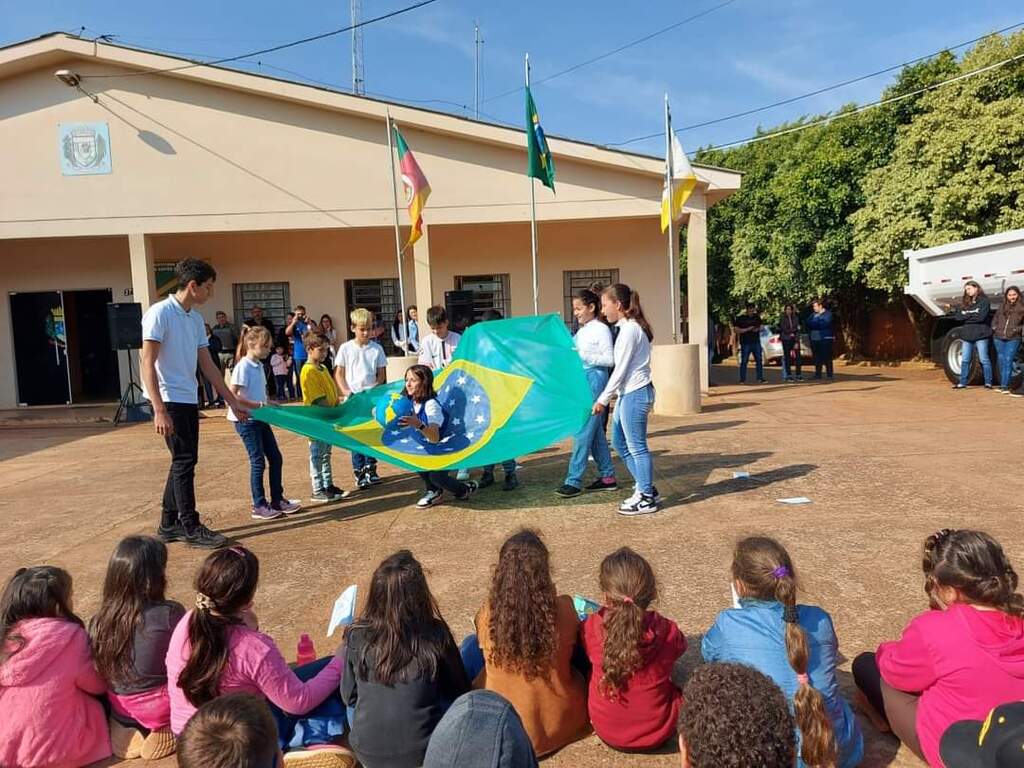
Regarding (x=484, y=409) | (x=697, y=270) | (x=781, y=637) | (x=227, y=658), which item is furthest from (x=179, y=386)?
(x=697, y=270)

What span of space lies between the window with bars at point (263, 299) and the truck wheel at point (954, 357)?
508 inches

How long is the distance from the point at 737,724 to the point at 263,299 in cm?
1501

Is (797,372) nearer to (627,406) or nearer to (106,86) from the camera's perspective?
(627,406)

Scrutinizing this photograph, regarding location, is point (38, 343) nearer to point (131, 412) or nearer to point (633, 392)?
point (131, 412)

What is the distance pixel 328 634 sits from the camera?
3613 millimetres

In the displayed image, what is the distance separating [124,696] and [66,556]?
3.00 m

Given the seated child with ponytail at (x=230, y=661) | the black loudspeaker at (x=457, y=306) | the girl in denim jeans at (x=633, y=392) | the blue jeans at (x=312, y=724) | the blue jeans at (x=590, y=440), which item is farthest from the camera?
the black loudspeaker at (x=457, y=306)

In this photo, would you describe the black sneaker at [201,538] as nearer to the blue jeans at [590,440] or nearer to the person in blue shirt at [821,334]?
the blue jeans at [590,440]

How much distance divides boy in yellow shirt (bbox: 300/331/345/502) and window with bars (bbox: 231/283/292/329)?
30.2 ft

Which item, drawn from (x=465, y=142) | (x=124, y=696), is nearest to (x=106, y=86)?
(x=465, y=142)

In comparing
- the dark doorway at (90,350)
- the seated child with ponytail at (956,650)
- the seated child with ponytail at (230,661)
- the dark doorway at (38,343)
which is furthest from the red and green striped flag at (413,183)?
the seated child with ponytail at (956,650)

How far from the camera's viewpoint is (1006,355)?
1112 centimetres

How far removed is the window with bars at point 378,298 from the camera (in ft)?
49.3

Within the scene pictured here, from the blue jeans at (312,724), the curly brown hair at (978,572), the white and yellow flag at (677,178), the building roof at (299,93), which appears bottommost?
the blue jeans at (312,724)
